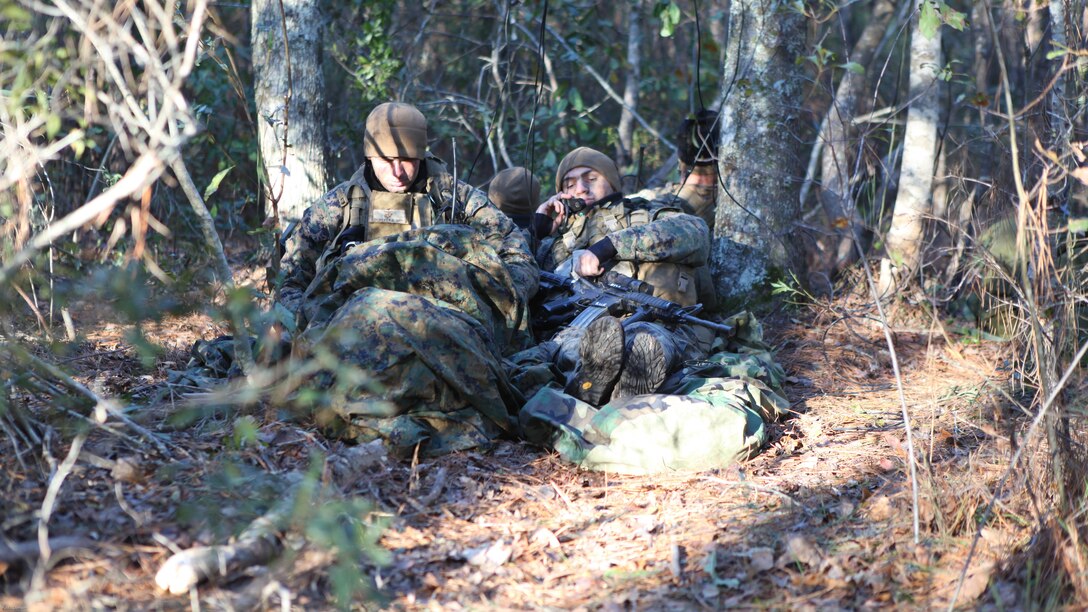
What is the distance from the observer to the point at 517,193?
22.5 feet

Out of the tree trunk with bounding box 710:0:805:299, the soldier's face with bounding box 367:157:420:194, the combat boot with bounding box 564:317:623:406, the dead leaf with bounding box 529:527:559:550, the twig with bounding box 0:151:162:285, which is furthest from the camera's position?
the tree trunk with bounding box 710:0:805:299

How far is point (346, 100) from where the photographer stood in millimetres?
9484

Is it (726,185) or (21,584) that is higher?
(726,185)

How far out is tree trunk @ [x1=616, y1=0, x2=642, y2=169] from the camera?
918 centimetres

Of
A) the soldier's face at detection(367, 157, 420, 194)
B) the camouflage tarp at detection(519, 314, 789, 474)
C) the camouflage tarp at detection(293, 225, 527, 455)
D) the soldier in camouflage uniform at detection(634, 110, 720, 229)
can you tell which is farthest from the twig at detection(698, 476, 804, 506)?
the soldier in camouflage uniform at detection(634, 110, 720, 229)

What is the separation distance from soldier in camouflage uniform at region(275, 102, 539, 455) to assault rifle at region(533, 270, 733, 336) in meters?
0.30

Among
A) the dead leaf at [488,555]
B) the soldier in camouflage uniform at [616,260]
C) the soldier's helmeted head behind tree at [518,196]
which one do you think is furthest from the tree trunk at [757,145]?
the dead leaf at [488,555]

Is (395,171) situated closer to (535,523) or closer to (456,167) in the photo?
(456,167)

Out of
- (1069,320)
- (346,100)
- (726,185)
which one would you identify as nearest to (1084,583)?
(1069,320)

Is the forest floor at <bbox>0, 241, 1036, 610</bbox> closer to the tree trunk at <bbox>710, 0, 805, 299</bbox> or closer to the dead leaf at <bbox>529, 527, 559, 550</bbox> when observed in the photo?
the dead leaf at <bbox>529, 527, 559, 550</bbox>

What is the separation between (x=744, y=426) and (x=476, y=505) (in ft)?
4.34

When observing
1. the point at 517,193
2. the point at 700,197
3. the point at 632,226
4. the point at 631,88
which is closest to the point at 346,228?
the point at 517,193

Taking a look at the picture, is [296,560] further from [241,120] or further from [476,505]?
[241,120]

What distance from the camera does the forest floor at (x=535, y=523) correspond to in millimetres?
2814
